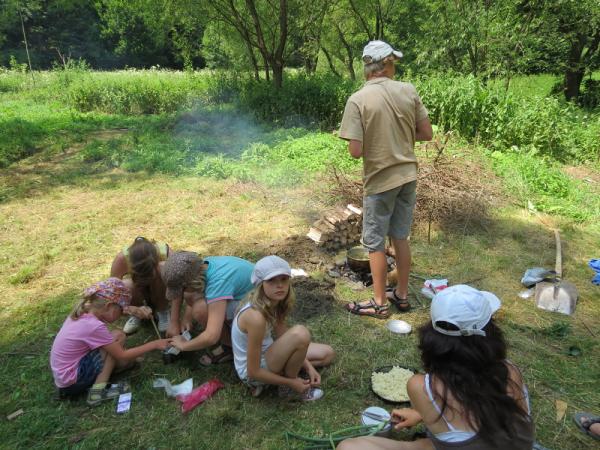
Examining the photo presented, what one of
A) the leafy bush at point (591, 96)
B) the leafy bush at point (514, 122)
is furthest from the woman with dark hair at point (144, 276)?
the leafy bush at point (591, 96)

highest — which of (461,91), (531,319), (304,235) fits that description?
(461,91)

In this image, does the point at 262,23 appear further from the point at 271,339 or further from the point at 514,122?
the point at 271,339

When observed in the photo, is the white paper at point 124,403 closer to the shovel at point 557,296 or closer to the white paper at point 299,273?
the white paper at point 299,273

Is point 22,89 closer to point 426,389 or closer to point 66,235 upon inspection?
point 66,235

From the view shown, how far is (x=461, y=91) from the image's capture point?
7.59m

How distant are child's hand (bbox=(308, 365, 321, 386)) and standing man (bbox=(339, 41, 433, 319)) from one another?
3.16 feet

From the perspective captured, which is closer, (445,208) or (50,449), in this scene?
(50,449)

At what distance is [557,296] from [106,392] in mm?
3526

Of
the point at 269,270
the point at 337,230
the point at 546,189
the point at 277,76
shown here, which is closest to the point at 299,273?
the point at 337,230

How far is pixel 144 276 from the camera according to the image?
9.25 ft

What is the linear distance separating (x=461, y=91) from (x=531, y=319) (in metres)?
5.43

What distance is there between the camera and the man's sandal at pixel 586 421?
2250mm

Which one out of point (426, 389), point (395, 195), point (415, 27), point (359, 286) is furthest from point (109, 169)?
point (415, 27)

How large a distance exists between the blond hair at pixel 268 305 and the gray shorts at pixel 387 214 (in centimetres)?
99
